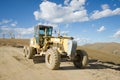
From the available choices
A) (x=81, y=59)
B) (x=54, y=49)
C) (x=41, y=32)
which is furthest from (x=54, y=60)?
(x=41, y=32)

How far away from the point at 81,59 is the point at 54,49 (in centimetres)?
207

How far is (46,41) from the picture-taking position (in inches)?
575

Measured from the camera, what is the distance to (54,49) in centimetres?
1213

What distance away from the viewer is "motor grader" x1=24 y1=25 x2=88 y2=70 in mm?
11883

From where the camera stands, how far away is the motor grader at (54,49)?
11.9 meters

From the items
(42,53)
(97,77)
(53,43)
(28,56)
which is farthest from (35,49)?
(97,77)

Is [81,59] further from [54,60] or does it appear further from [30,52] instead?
[30,52]

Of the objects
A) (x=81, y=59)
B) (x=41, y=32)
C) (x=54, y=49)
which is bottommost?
(x=81, y=59)

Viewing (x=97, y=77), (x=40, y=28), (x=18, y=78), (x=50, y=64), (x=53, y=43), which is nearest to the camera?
(x=18, y=78)

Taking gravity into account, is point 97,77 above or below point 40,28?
below

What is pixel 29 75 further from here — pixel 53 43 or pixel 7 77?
pixel 53 43

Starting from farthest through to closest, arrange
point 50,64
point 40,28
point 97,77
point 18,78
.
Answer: point 40,28 → point 50,64 → point 97,77 → point 18,78

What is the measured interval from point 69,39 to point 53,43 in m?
1.88

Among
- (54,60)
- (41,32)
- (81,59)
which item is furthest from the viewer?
(41,32)
